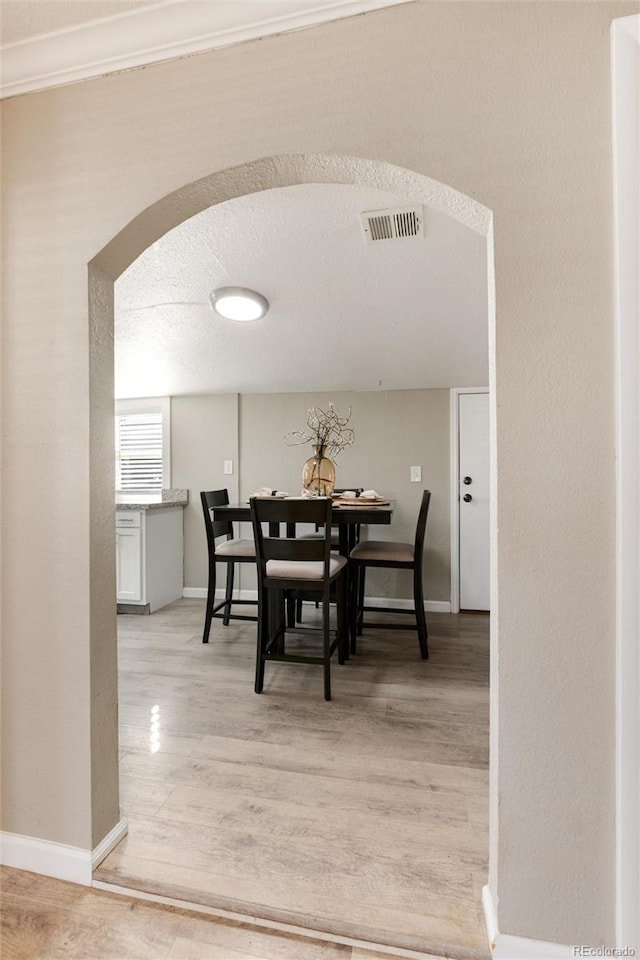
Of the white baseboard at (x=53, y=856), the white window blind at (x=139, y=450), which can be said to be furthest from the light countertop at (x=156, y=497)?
the white baseboard at (x=53, y=856)

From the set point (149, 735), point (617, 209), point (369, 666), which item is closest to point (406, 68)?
point (617, 209)

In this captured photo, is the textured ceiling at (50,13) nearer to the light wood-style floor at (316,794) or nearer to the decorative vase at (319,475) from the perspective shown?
the decorative vase at (319,475)

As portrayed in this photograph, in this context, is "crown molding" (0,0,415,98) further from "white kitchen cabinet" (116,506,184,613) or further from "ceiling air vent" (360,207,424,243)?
"white kitchen cabinet" (116,506,184,613)

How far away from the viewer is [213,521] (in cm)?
296

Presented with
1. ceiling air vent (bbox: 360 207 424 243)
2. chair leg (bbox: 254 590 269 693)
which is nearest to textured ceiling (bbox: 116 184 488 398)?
ceiling air vent (bbox: 360 207 424 243)

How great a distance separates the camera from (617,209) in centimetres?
89

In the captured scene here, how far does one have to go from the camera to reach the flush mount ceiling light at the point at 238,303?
238 centimetres

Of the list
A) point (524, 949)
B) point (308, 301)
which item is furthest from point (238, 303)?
point (524, 949)

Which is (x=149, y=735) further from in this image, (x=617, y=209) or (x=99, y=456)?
(x=617, y=209)

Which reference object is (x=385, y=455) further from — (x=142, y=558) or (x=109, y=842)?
(x=109, y=842)

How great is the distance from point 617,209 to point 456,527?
109 inches

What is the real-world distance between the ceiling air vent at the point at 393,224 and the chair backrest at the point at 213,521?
69.5 inches

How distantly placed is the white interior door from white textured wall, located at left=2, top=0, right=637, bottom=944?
2568mm

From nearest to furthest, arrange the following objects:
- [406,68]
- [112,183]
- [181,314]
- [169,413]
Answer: [406,68] → [112,183] → [181,314] → [169,413]
